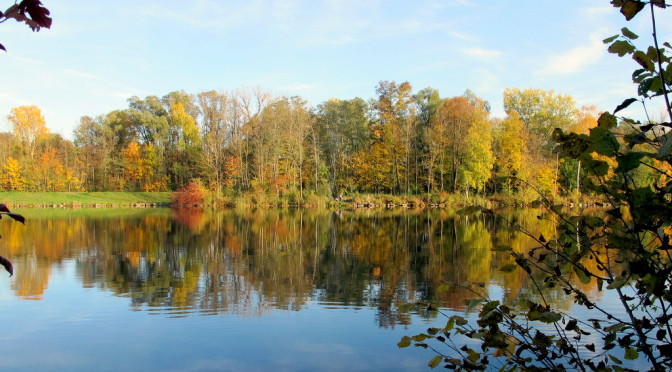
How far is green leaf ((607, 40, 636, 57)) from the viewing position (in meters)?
1.67

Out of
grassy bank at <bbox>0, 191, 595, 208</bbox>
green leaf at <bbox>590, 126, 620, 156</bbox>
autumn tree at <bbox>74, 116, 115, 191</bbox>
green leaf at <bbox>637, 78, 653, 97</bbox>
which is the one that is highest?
autumn tree at <bbox>74, 116, 115, 191</bbox>

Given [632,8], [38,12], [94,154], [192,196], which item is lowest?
[192,196]

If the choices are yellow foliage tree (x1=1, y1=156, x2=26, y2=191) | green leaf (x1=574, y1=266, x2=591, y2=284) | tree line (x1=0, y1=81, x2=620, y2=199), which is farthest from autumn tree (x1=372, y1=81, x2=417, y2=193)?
green leaf (x1=574, y1=266, x2=591, y2=284)

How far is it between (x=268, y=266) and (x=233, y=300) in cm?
364

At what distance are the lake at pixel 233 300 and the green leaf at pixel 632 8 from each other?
3.89ft

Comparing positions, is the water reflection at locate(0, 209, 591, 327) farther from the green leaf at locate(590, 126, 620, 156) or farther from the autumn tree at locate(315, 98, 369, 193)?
the autumn tree at locate(315, 98, 369, 193)

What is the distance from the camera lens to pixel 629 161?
4.95ft

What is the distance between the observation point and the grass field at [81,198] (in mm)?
43344

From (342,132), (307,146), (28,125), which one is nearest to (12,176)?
(28,125)

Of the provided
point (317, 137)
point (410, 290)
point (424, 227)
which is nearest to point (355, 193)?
point (317, 137)

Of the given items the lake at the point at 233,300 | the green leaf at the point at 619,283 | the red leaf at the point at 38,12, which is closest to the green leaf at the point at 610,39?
the green leaf at the point at 619,283

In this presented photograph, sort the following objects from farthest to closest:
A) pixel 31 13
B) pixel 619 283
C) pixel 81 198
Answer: pixel 81 198 < pixel 619 283 < pixel 31 13

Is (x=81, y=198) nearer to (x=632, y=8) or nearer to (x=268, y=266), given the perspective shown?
(x=268, y=266)

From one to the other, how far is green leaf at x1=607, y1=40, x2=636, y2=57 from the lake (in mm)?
1088
